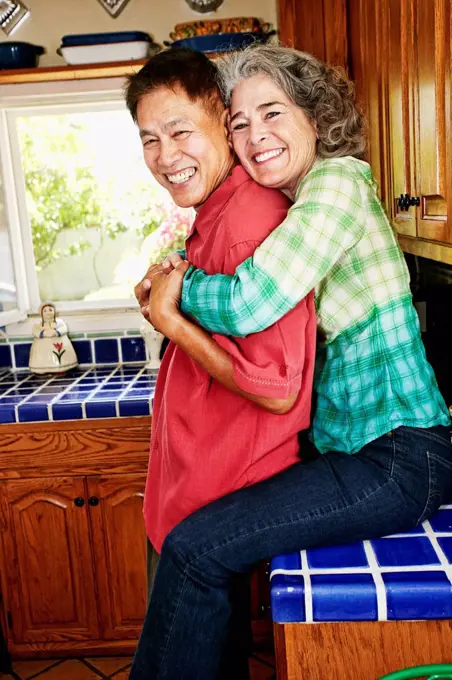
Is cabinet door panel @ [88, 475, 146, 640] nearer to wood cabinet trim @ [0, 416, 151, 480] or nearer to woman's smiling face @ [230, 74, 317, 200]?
wood cabinet trim @ [0, 416, 151, 480]

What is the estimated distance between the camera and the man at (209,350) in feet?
4.20

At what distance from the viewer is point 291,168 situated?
1.44 meters

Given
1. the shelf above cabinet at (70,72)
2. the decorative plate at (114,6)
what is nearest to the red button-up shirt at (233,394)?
the shelf above cabinet at (70,72)

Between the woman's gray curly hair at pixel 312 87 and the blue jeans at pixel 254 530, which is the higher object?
the woman's gray curly hair at pixel 312 87

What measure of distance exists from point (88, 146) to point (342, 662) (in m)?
2.40

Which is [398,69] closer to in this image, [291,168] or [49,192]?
[291,168]

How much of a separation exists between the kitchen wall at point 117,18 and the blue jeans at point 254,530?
2.14 metres

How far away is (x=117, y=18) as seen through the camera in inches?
113

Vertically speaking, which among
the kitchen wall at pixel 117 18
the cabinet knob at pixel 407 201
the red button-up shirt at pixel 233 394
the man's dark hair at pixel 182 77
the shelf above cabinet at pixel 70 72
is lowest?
the red button-up shirt at pixel 233 394

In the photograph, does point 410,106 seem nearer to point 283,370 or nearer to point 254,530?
point 283,370

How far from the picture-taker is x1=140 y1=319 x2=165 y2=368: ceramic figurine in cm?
284

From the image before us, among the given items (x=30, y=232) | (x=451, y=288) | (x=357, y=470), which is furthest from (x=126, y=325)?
(x=357, y=470)

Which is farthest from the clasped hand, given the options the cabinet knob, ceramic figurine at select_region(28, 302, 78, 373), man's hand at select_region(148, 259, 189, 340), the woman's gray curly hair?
ceramic figurine at select_region(28, 302, 78, 373)

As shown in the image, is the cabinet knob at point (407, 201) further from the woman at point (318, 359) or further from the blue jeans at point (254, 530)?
the blue jeans at point (254, 530)
